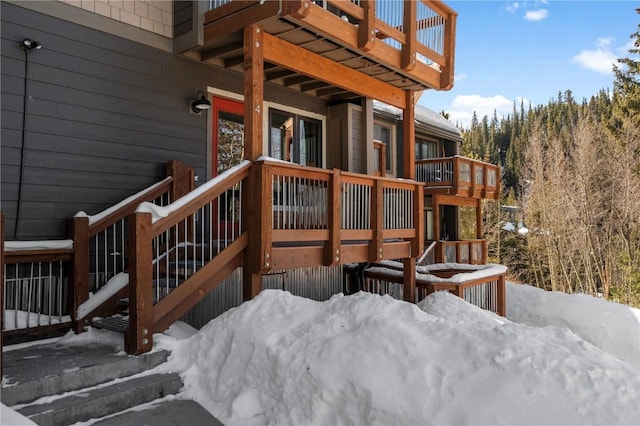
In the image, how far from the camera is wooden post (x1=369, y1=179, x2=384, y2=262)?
5.98 m

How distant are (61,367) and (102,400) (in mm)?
528

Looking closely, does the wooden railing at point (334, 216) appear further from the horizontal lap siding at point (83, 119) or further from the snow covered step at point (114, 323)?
the horizontal lap siding at point (83, 119)

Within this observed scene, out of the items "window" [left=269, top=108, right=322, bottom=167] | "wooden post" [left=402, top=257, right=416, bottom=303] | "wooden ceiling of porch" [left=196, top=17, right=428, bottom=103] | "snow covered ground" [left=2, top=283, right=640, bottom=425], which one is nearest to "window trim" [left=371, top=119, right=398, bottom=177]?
"window" [left=269, top=108, right=322, bottom=167]

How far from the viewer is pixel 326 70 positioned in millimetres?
5695

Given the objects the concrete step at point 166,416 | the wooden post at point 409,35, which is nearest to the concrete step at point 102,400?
the concrete step at point 166,416

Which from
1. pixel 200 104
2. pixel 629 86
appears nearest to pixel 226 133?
pixel 200 104

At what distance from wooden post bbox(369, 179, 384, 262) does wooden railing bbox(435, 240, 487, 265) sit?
28.2 ft

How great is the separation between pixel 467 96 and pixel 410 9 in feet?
312

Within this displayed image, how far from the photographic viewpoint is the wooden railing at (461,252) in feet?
46.4

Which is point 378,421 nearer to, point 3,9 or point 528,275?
point 3,9

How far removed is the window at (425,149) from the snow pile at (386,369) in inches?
530

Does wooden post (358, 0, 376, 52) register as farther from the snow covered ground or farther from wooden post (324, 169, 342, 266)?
the snow covered ground

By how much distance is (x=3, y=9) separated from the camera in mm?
4359

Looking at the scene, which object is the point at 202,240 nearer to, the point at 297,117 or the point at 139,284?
the point at 139,284
